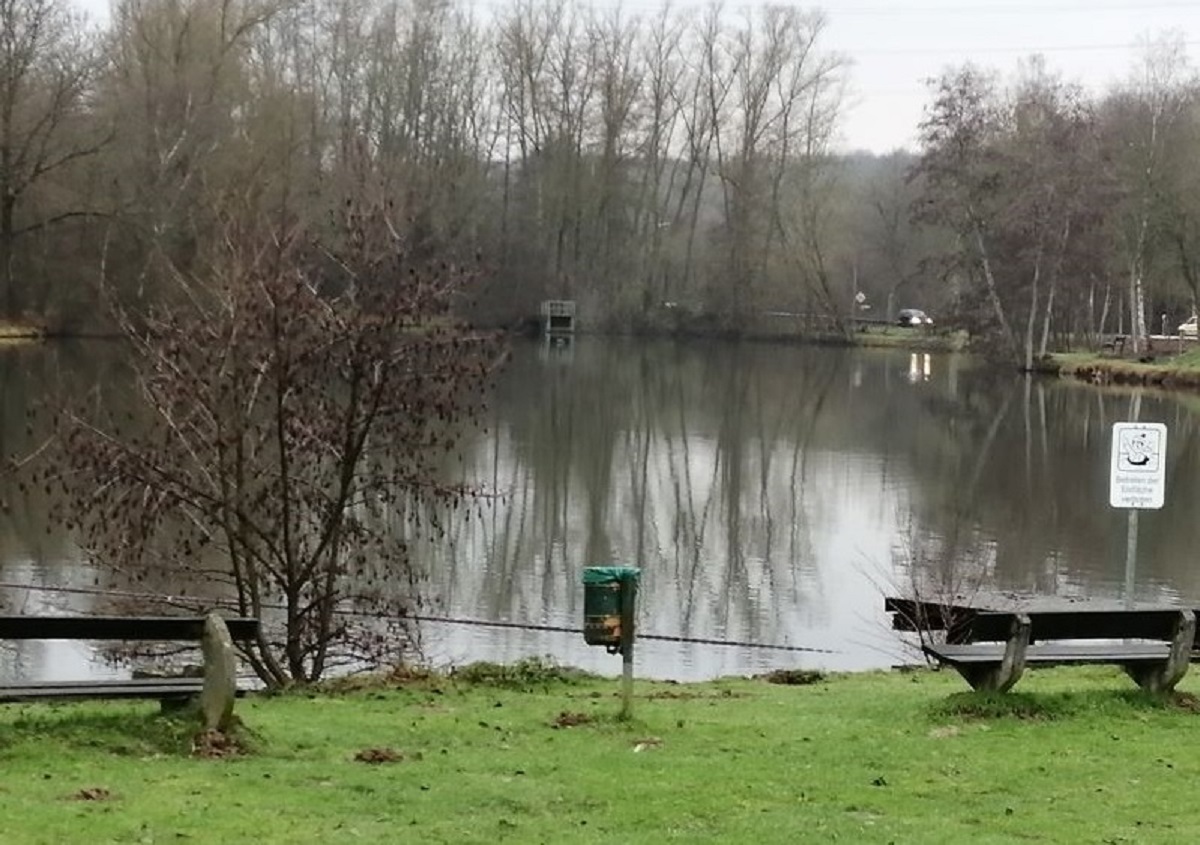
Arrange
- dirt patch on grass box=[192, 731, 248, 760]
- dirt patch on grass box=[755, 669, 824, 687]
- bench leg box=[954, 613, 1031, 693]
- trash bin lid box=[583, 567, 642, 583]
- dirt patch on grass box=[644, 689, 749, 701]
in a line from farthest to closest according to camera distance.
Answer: dirt patch on grass box=[755, 669, 824, 687], dirt patch on grass box=[644, 689, 749, 701], trash bin lid box=[583, 567, 642, 583], bench leg box=[954, 613, 1031, 693], dirt patch on grass box=[192, 731, 248, 760]

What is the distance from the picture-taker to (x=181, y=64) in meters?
55.9

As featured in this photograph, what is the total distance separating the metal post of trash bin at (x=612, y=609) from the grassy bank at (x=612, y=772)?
1.39 feet

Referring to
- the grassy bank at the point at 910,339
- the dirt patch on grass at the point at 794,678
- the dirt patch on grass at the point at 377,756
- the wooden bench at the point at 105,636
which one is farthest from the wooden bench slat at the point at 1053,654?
the grassy bank at the point at 910,339

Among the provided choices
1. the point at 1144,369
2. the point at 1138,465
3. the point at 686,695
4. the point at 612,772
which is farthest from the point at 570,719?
the point at 1144,369

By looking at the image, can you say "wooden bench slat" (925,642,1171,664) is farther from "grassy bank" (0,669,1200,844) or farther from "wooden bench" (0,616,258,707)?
"wooden bench" (0,616,258,707)

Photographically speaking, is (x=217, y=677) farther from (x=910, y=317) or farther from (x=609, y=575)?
(x=910, y=317)

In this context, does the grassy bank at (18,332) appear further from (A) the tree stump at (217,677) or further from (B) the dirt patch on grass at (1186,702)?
(B) the dirt patch on grass at (1186,702)

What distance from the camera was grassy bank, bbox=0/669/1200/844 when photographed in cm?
590

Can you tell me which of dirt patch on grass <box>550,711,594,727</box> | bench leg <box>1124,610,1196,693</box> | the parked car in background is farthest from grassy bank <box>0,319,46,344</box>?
bench leg <box>1124,610,1196,693</box>

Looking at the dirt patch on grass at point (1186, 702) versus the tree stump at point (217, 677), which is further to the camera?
the dirt patch on grass at point (1186, 702)

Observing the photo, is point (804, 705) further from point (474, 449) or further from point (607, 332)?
point (607, 332)

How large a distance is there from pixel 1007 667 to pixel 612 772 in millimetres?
2475

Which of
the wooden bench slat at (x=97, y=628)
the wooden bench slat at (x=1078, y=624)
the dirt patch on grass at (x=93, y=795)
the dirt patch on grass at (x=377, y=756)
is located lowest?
the dirt patch on grass at (x=377, y=756)

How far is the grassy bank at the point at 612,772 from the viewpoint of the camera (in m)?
5.90
